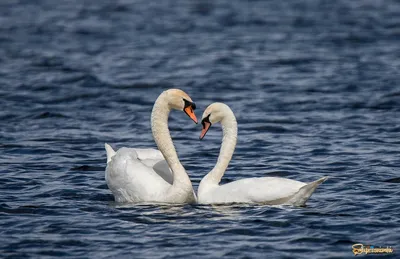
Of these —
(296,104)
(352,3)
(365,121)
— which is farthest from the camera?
(352,3)

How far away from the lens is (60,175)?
1381 centimetres

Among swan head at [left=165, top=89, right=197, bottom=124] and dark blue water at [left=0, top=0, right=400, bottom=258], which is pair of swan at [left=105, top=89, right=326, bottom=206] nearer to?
swan head at [left=165, top=89, right=197, bottom=124]

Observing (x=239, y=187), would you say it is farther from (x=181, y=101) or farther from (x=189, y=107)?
(x=181, y=101)

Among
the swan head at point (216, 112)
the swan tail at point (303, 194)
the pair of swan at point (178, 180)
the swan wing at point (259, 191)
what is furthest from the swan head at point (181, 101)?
the swan tail at point (303, 194)

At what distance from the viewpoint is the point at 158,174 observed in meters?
12.6

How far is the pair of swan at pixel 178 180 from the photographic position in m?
11.4

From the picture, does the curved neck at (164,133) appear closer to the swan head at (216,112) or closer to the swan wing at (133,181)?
the swan wing at (133,181)

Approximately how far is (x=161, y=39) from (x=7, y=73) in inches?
230

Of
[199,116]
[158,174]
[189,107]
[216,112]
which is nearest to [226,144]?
[216,112]

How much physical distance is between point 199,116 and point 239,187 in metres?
7.06

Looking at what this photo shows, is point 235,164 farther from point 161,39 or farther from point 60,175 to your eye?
point 161,39

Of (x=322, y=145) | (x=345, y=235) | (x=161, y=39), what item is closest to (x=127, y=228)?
(x=345, y=235)

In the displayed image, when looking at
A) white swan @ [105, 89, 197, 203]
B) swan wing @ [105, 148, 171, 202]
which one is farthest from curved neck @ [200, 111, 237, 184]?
swan wing @ [105, 148, 171, 202]

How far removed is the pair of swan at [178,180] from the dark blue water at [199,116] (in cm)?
17
